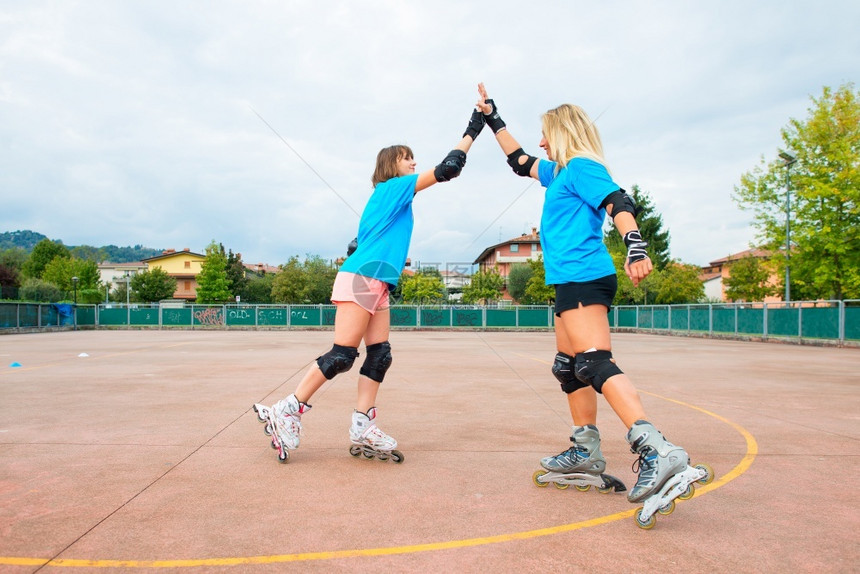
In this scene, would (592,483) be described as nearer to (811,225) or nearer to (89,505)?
(89,505)

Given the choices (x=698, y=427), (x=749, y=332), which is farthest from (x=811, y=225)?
(x=698, y=427)

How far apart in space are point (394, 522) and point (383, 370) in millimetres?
1355

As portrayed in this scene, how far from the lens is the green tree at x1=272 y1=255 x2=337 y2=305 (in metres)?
63.8

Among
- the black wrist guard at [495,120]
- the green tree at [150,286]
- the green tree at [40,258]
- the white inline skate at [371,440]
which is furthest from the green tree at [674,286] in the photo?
the green tree at [40,258]

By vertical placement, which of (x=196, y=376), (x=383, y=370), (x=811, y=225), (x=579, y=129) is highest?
(x=811, y=225)

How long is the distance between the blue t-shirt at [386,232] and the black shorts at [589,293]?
1.14 meters

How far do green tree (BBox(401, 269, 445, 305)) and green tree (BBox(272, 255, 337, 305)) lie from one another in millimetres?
11313

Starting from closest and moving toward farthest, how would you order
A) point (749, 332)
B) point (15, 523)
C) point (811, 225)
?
1. point (15, 523)
2. point (749, 332)
3. point (811, 225)

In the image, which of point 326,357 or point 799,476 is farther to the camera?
point 326,357

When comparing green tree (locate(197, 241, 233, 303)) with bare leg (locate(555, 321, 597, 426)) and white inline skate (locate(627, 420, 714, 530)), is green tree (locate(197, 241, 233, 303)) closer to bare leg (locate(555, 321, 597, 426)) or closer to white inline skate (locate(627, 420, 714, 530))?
bare leg (locate(555, 321, 597, 426))

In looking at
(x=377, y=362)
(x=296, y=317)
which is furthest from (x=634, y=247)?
(x=296, y=317)

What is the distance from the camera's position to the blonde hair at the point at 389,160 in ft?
12.8

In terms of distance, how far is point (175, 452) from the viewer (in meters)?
3.82

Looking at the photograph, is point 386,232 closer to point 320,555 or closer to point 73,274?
point 320,555
